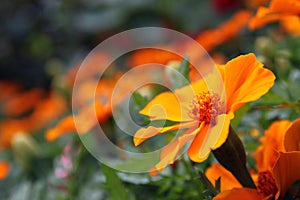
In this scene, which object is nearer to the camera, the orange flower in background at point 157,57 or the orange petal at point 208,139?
the orange petal at point 208,139

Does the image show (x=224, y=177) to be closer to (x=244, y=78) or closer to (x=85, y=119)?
(x=244, y=78)

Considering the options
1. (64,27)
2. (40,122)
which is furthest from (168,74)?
(64,27)

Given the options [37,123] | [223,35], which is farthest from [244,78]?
[37,123]

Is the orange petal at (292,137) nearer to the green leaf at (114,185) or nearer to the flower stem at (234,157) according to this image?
the flower stem at (234,157)

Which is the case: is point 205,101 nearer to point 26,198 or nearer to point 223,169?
point 223,169

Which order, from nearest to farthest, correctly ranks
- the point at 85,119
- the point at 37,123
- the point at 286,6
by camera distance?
1. the point at 286,6
2. the point at 85,119
3. the point at 37,123

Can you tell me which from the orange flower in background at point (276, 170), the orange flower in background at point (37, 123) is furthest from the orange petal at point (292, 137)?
the orange flower in background at point (37, 123)

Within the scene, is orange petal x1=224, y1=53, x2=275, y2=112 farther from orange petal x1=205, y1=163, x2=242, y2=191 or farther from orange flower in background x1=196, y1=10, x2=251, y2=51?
orange flower in background x1=196, y1=10, x2=251, y2=51

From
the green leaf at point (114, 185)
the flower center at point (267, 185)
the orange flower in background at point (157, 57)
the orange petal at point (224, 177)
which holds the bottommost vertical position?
the orange flower in background at point (157, 57)
